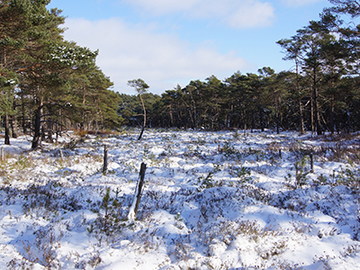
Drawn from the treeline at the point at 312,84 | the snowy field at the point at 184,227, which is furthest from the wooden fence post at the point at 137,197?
the treeline at the point at 312,84

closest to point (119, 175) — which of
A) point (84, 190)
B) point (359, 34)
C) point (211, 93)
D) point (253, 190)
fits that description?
point (84, 190)

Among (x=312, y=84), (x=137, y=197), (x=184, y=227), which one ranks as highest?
(x=312, y=84)

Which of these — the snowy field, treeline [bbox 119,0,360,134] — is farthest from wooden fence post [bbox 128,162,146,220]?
treeline [bbox 119,0,360,134]

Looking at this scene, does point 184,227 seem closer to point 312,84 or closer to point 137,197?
point 137,197

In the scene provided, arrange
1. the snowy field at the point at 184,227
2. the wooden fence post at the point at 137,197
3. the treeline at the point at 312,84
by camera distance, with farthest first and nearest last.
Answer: the treeline at the point at 312,84, the wooden fence post at the point at 137,197, the snowy field at the point at 184,227

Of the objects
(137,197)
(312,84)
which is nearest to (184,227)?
(137,197)

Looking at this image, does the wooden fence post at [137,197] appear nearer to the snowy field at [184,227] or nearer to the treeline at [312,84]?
the snowy field at [184,227]

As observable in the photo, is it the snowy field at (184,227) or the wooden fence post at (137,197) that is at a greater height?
the wooden fence post at (137,197)

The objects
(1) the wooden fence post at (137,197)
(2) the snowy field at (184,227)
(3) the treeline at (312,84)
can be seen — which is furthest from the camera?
(3) the treeline at (312,84)

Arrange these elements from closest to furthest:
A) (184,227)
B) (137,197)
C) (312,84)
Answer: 1. (184,227)
2. (137,197)
3. (312,84)

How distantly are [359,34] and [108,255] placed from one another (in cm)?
1757

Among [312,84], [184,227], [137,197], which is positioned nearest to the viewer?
[184,227]

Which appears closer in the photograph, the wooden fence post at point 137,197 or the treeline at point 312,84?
the wooden fence post at point 137,197

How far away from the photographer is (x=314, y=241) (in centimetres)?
386
